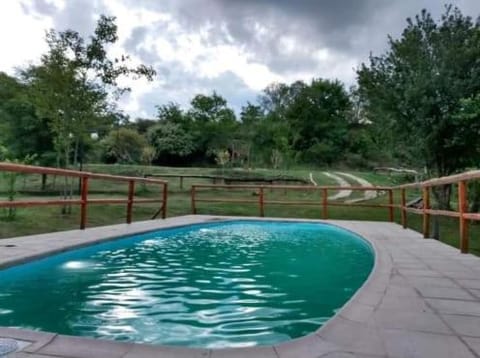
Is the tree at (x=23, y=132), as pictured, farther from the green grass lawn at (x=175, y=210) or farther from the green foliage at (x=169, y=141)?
the green foliage at (x=169, y=141)

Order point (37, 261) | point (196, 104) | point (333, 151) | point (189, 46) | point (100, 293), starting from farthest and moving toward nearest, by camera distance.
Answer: point (196, 104) → point (333, 151) → point (189, 46) → point (37, 261) → point (100, 293)

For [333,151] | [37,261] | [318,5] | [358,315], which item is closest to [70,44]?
[318,5]

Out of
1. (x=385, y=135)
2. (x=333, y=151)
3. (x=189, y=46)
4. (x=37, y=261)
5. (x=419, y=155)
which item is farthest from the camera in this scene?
(x=333, y=151)

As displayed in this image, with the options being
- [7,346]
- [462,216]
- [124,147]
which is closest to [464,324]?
[7,346]

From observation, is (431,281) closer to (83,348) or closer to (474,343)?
(474,343)

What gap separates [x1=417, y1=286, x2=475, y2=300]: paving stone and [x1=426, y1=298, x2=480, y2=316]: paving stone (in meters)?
0.10

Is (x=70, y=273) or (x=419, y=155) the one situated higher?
(x=419, y=155)

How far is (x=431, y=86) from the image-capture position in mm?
6562

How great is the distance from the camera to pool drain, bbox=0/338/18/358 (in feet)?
4.85

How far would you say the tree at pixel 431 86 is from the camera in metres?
6.61

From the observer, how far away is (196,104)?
32656mm

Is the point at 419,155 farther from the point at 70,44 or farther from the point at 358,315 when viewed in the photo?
the point at 70,44

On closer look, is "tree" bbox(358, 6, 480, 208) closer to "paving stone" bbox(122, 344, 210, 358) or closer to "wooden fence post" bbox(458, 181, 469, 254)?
"wooden fence post" bbox(458, 181, 469, 254)

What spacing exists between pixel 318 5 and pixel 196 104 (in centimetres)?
2467
